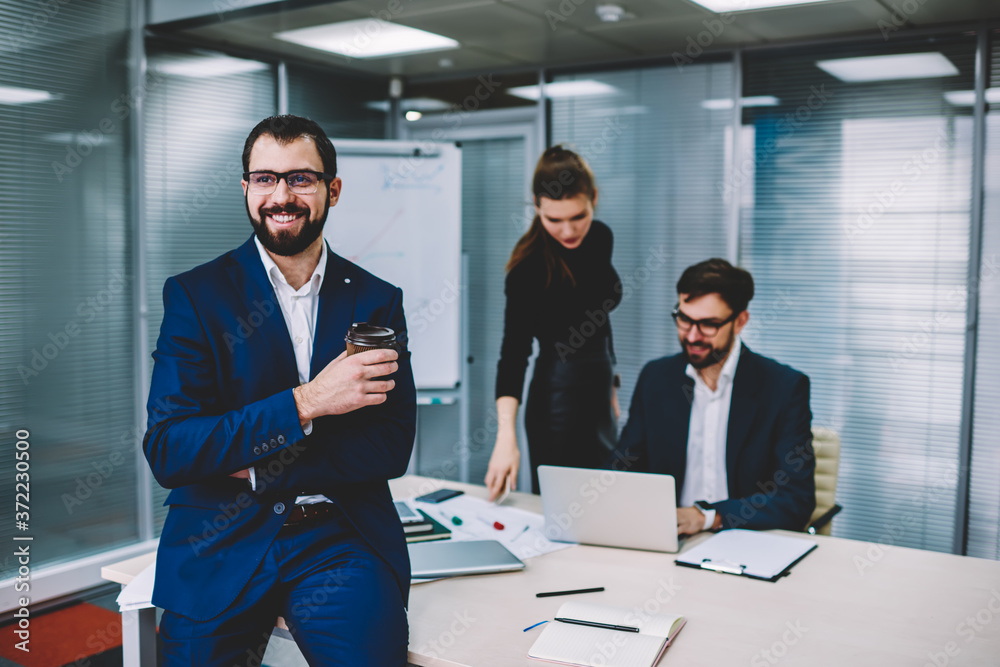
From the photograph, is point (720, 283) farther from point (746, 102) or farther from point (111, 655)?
point (111, 655)

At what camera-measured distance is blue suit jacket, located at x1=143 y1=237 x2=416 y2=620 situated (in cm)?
163

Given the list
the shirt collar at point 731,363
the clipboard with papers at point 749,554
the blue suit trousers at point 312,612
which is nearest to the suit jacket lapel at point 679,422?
the shirt collar at point 731,363

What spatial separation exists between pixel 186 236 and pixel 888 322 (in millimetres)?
3663

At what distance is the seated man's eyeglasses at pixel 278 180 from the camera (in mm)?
1753

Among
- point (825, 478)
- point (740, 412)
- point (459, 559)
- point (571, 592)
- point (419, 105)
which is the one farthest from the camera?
point (419, 105)

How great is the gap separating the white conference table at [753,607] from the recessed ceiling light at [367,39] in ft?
9.92

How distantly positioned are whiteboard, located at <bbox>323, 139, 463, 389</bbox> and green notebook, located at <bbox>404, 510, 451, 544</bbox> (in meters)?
2.45

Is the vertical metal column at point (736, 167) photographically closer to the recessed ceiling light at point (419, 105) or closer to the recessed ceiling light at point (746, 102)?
the recessed ceiling light at point (746, 102)

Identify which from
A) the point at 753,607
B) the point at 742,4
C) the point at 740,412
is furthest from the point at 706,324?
the point at 742,4

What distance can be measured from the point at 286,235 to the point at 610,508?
107 cm

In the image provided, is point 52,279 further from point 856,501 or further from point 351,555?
point 856,501

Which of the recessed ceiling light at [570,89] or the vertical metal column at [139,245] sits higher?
the recessed ceiling light at [570,89]

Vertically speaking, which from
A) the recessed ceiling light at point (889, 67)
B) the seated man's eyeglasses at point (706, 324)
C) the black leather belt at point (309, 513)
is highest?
the recessed ceiling light at point (889, 67)

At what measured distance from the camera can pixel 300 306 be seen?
1.83m
